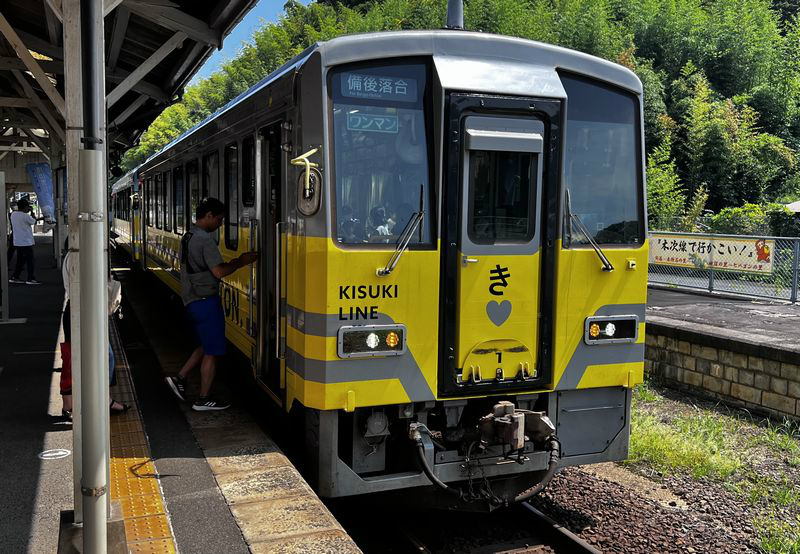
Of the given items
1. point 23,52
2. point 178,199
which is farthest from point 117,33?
point 178,199

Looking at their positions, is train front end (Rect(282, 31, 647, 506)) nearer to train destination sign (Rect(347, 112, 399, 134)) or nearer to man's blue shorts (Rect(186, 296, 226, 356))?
train destination sign (Rect(347, 112, 399, 134))

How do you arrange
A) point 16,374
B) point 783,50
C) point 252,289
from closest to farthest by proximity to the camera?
point 252,289 < point 16,374 < point 783,50

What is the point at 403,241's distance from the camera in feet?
14.4

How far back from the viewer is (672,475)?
6352 millimetres

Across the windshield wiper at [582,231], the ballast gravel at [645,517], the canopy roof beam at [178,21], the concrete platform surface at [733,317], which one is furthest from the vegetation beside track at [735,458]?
the canopy roof beam at [178,21]

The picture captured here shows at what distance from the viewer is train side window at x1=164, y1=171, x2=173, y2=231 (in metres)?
10.3

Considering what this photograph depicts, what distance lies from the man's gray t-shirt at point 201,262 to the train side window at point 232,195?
48cm

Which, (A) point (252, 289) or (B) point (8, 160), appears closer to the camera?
(A) point (252, 289)

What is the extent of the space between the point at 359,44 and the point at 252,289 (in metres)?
2.29

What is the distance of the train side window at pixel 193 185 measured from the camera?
27.2ft

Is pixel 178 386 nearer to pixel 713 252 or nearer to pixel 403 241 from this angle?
pixel 403 241

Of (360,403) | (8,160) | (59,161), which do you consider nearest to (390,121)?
(360,403)

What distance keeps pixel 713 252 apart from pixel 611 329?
31.1 feet

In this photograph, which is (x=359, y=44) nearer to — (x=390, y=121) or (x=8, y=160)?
(x=390, y=121)
